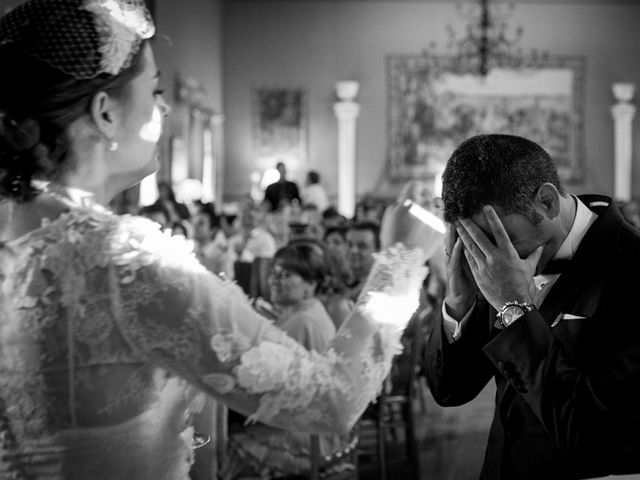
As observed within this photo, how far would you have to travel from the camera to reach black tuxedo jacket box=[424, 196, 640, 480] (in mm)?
1559

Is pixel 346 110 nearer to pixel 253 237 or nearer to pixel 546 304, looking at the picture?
pixel 253 237

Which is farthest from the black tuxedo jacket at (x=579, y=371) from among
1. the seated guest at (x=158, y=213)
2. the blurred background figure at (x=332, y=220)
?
the blurred background figure at (x=332, y=220)

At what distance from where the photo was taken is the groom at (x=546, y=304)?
5.15 ft

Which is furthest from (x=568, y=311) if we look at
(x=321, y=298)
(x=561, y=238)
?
(x=321, y=298)

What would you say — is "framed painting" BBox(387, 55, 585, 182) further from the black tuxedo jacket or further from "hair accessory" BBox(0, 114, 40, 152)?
"hair accessory" BBox(0, 114, 40, 152)

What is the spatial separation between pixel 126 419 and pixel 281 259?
9.39ft

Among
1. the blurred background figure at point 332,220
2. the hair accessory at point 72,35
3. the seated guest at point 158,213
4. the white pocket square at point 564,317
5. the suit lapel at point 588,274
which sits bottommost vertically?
the blurred background figure at point 332,220

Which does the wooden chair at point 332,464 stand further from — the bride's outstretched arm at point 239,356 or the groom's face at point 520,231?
the bride's outstretched arm at point 239,356

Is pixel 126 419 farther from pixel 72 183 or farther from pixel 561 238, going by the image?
pixel 561 238

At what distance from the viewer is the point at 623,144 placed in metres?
17.2

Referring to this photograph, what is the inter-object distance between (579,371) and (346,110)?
1539 centimetres

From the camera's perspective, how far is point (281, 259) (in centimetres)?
420

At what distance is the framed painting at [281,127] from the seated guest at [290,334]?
504 inches

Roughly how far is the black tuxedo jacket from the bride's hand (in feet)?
0.75
